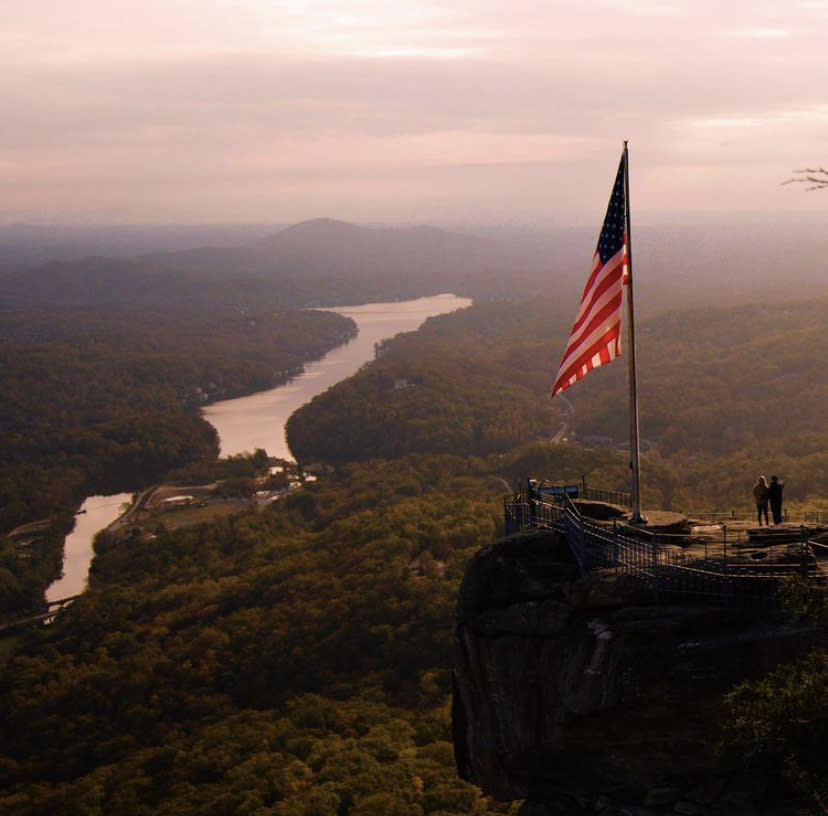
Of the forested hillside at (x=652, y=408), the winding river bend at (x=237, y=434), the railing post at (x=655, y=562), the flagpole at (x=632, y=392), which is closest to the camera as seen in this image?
the railing post at (x=655, y=562)

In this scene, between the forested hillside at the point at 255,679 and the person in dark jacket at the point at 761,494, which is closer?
the person in dark jacket at the point at 761,494

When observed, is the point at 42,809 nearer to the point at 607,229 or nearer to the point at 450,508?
the point at 607,229

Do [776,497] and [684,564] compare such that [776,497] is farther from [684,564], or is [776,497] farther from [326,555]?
[326,555]

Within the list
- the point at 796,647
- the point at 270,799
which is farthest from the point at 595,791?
the point at 270,799

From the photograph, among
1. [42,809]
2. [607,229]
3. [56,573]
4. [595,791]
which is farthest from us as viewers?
[56,573]

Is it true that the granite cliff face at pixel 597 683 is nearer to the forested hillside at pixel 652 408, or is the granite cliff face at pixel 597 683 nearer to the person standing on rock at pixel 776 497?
the person standing on rock at pixel 776 497

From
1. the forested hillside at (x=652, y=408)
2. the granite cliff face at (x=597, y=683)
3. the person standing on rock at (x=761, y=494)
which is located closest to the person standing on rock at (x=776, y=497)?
the person standing on rock at (x=761, y=494)

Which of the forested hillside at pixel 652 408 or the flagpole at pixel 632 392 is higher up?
the flagpole at pixel 632 392
